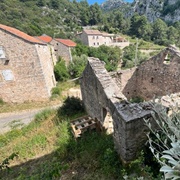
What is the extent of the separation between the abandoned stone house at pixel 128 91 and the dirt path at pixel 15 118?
19.0ft

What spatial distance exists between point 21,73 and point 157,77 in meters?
11.8

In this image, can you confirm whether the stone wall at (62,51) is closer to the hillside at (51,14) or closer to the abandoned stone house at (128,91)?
the abandoned stone house at (128,91)

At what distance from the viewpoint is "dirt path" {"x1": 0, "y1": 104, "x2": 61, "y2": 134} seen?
10.1 m

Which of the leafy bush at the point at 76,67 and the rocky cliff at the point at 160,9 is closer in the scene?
the leafy bush at the point at 76,67

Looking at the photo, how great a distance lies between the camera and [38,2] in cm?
7050

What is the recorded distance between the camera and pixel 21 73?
43.3 ft

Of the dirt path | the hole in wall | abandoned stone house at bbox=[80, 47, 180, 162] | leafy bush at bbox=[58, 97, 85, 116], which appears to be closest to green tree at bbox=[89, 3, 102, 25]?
abandoned stone house at bbox=[80, 47, 180, 162]

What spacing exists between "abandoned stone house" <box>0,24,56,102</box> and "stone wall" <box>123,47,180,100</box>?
8418 mm

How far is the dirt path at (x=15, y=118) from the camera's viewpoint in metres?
10.1

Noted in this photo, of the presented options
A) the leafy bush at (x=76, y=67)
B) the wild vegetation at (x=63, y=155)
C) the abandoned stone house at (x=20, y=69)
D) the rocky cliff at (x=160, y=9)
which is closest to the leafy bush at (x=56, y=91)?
the abandoned stone house at (x=20, y=69)

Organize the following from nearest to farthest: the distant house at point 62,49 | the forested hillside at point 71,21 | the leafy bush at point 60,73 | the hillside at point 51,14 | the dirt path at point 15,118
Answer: the dirt path at point 15,118 → the leafy bush at point 60,73 → the distant house at point 62,49 → the forested hillside at point 71,21 → the hillside at point 51,14

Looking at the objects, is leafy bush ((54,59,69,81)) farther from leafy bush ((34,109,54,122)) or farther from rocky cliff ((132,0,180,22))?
rocky cliff ((132,0,180,22))

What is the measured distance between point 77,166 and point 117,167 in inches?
54.8

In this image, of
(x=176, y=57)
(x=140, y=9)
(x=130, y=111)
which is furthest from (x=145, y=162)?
(x=140, y=9)
